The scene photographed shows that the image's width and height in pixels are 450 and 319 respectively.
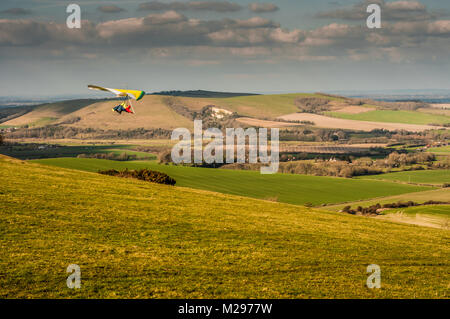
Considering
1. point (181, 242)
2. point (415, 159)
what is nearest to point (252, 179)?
point (415, 159)

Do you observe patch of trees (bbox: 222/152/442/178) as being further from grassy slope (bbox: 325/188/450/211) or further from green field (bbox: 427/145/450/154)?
grassy slope (bbox: 325/188/450/211)

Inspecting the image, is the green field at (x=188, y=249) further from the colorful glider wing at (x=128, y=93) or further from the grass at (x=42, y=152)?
the grass at (x=42, y=152)

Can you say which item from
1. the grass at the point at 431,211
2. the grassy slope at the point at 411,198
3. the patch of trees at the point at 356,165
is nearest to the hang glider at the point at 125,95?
the grass at the point at 431,211

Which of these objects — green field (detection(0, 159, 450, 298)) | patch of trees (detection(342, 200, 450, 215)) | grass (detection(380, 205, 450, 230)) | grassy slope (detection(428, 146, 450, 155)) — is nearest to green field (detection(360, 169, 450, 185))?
patch of trees (detection(342, 200, 450, 215))

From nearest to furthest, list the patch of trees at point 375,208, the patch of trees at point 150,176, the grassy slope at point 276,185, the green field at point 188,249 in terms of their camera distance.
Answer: the green field at point 188,249, the patch of trees at point 150,176, the patch of trees at point 375,208, the grassy slope at point 276,185

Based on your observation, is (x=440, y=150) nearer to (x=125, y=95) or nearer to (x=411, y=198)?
(x=411, y=198)

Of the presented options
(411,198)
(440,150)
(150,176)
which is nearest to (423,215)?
(411,198)
